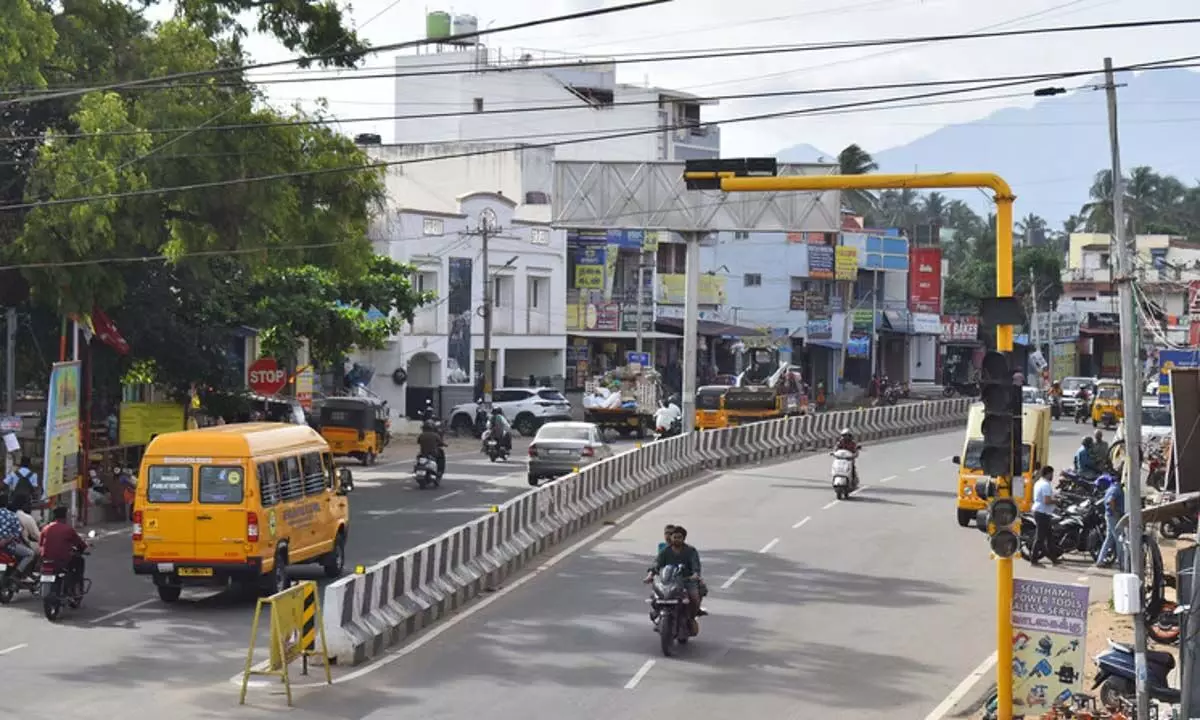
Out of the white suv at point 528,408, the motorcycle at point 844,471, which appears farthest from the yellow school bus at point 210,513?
the white suv at point 528,408

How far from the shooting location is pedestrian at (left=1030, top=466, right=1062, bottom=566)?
89.1 feet

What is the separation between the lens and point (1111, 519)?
26.2m

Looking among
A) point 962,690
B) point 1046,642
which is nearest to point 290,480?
point 962,690

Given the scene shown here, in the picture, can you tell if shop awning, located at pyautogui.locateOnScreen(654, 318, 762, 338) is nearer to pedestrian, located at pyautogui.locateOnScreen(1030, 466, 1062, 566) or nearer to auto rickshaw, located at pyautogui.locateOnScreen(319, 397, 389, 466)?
auto rickshaw, located at pyautogui.locateOnScreen(319, 397, 389, 466)

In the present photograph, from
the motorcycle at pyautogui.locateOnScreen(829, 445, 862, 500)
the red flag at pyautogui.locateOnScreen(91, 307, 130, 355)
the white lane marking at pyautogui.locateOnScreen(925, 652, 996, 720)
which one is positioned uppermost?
the red flag at pyautogui.locateOnScreen(91, 307, 130, 355)

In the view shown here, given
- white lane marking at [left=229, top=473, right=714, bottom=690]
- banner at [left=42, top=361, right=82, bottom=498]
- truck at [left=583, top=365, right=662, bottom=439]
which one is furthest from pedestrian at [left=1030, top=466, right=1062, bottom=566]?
truck at [left=583, top=365, right=662, bottom=439]

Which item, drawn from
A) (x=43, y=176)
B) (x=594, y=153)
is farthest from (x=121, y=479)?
(x=594, y=153)

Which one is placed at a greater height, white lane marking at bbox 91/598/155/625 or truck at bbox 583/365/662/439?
truck at bbox 583/365/662/439

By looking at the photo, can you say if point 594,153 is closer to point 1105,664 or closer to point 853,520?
point 853,520

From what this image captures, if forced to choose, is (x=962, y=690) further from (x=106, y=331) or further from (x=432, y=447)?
(x=432, y=447)

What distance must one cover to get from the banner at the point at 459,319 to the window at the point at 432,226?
51.4 inches

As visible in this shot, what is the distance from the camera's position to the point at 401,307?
151ft

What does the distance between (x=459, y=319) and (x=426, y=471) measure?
24.9 m

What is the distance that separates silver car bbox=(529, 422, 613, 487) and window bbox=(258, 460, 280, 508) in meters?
15.8
